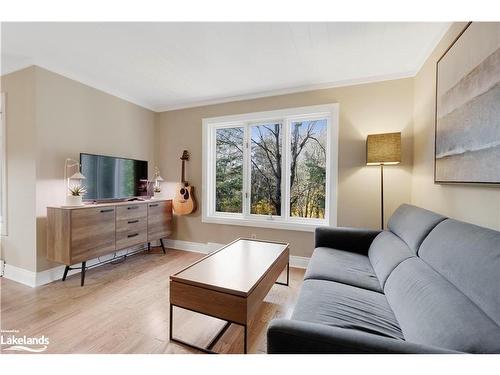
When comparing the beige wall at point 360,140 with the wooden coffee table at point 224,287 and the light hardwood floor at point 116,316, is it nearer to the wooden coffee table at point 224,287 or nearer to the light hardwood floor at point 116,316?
the light hardwood floor at point 116,316

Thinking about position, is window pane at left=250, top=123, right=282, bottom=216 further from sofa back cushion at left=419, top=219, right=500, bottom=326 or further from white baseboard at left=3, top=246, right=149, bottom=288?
white baseboard at left=3, top=246, right=149, bottom=288

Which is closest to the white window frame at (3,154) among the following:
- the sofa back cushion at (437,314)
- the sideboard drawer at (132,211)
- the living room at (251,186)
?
the living room at (251,186)

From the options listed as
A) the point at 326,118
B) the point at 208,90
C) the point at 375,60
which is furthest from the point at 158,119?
the point at 375,60

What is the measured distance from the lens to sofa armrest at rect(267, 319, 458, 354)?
26.6 inches

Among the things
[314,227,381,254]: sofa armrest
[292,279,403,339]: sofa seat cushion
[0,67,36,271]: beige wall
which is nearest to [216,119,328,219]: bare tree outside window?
[314,227,381,254]: sofa armrest

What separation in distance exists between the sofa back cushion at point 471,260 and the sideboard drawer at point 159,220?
3.01 metres

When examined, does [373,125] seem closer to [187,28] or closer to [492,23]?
[492,23]

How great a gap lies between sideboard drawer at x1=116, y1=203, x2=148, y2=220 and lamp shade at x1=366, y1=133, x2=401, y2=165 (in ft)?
9.32

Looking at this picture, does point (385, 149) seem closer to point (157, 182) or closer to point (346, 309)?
point (346, 309)

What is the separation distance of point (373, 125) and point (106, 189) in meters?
3.39

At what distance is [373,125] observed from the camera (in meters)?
2.54

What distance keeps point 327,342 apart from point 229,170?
9.33 feet

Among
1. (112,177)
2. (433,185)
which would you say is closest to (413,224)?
(433,185)

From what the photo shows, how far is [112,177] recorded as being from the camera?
2877 millimetres
